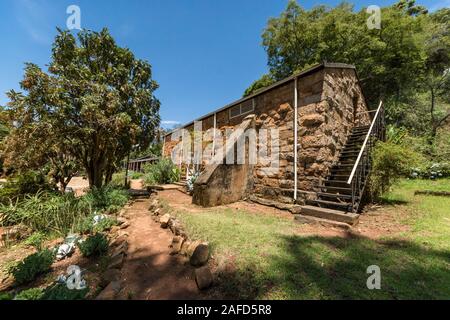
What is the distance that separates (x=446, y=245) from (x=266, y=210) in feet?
10.4

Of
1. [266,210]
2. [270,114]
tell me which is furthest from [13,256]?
[270,114]

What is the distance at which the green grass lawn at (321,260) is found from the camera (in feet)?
6.46

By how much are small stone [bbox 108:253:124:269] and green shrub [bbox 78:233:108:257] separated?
39 centimetres

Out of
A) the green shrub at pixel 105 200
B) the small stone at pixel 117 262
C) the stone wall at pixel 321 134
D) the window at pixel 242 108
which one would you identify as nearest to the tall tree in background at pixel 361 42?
the stone wall at pixel 321 134

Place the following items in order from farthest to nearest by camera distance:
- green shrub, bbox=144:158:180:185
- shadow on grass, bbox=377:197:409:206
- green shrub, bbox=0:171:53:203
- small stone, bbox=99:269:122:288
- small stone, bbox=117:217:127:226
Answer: green shrub, bbox=144:158:180:185, green shrub, bbox=0:171:53:203, shadow on grass, bbox=377:197:409:206, small stone, bbox=117:217:127:226, small stone, bbox=99:269:122:288

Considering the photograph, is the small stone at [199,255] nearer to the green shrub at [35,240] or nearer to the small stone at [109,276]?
the small stone at [109,276]

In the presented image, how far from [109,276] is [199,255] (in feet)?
3.91

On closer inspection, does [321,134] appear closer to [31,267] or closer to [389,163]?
[389,163]

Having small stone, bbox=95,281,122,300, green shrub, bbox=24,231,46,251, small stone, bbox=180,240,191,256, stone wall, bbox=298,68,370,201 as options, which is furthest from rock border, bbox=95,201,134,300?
stone wall, bbox=298,68,370,201

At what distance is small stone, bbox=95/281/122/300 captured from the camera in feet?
6.81

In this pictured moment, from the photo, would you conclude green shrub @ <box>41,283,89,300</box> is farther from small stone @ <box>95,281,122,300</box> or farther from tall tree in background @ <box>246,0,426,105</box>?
tall tree in background @ <box>246,0,426,105</box>

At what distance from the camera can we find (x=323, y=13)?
14250mm

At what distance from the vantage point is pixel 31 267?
2.63 m

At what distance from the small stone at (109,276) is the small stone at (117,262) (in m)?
0.09
